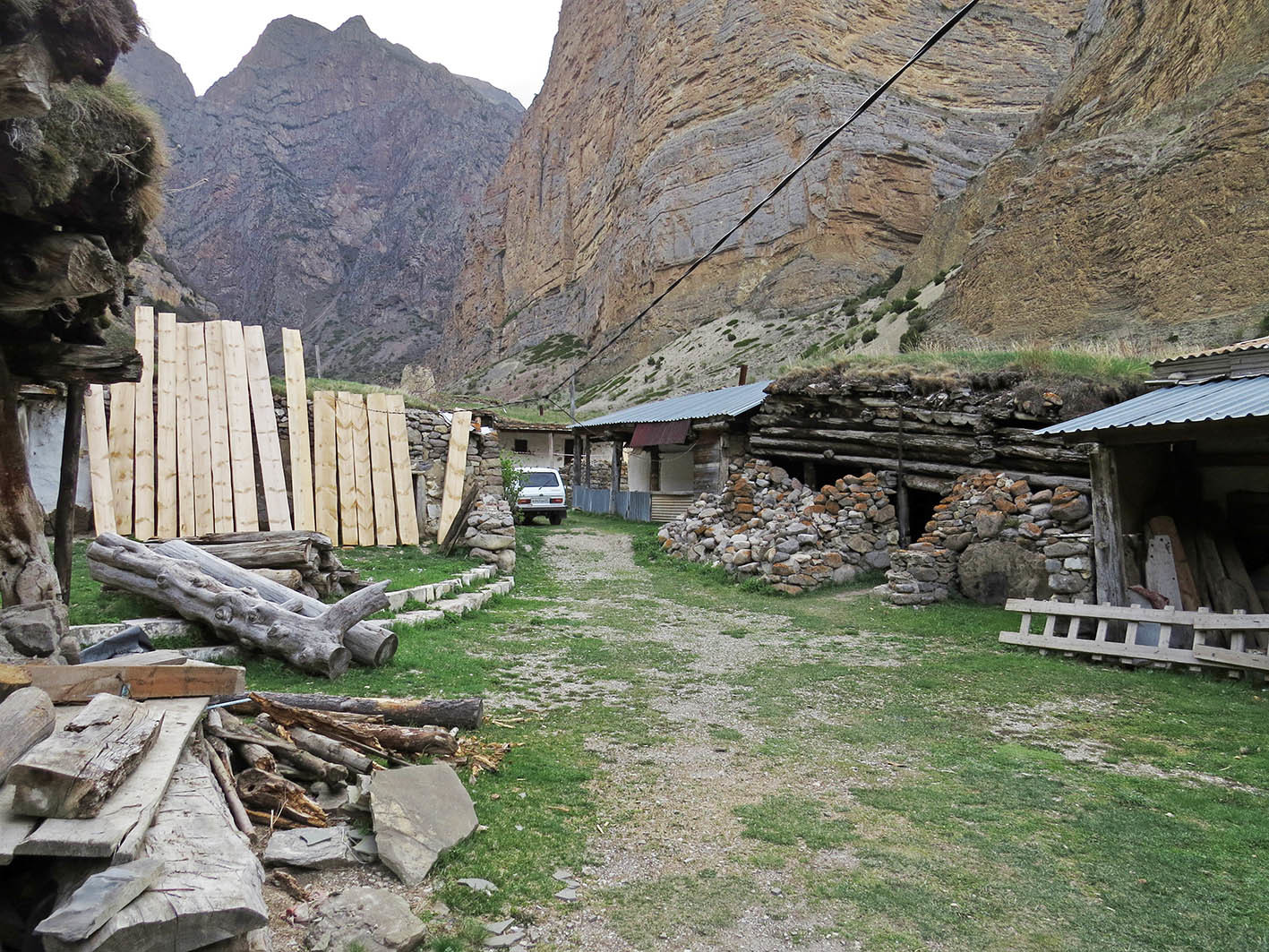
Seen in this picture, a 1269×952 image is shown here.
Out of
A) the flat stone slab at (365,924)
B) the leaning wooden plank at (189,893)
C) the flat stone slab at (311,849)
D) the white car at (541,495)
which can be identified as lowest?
the flat stone slab at (365,924)

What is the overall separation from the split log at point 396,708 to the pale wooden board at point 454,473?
9437 millimetres

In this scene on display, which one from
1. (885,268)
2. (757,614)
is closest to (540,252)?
(885,268)

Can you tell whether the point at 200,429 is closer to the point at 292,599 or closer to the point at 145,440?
the point at 145,440

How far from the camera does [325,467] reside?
13445 millimetres

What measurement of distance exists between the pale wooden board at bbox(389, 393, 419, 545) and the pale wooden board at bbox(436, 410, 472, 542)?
57 cm

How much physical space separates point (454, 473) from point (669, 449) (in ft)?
35.7

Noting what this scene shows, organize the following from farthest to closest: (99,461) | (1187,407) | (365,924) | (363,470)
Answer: (363,470), (99,461), (1187,407), (365,924)

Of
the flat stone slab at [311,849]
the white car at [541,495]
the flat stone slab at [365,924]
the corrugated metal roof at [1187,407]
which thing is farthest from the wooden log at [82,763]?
the white car at [541,495]

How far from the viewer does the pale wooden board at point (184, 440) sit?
1195cm

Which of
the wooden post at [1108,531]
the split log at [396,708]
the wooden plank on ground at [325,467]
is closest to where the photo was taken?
the split log at [396,708]

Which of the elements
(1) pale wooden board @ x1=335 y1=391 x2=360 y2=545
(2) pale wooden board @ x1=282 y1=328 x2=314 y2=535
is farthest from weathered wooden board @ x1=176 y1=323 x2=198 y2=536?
(1) pale wooden board @ x1=335 y1=391 x2=360 y2=545

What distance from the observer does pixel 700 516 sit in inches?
628

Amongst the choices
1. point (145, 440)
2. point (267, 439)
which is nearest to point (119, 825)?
point (267, 439)

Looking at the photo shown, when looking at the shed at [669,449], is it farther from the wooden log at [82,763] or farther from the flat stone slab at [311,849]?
the wooden log at [82,763]
